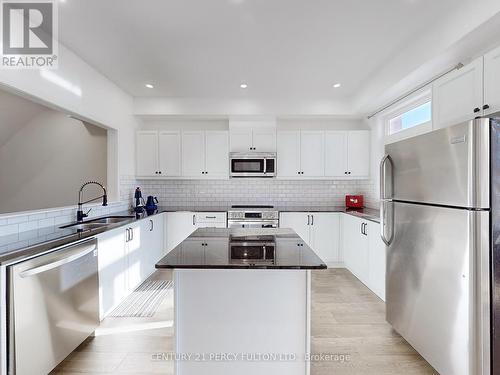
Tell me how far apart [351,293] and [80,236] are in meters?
3.06

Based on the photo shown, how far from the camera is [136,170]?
4547 millimetres

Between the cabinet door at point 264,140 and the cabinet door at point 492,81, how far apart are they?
2858mm

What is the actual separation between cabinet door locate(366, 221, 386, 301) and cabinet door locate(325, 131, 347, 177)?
54.3 inches

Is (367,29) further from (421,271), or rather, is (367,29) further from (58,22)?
(58,22)

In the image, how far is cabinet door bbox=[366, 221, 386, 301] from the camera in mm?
3068

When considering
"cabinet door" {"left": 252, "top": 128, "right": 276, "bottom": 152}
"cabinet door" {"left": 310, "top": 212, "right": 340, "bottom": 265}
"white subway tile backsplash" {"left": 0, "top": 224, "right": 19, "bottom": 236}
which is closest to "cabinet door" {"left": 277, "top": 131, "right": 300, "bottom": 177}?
"cabinet door" {"left": 252, "top": 128, "right": 276, "bottom": 152}

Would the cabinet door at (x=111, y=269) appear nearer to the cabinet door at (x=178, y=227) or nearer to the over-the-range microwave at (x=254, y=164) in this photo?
the cabinet door at (x=178, y=227)

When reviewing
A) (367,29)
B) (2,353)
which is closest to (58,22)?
(2,353)

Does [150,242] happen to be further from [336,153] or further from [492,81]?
[492,81]

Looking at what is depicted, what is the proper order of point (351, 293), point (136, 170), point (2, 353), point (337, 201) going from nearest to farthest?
point (2, 353)
point (351, 293)
point (136, 170)
point (337, 201)

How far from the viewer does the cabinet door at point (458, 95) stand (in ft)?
6.91

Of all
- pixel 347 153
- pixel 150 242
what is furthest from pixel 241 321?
pixel 347 153

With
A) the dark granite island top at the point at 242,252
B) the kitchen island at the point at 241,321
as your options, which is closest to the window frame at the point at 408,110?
the dark granite island top at the point at 242,252

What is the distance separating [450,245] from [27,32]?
3.69 meters
